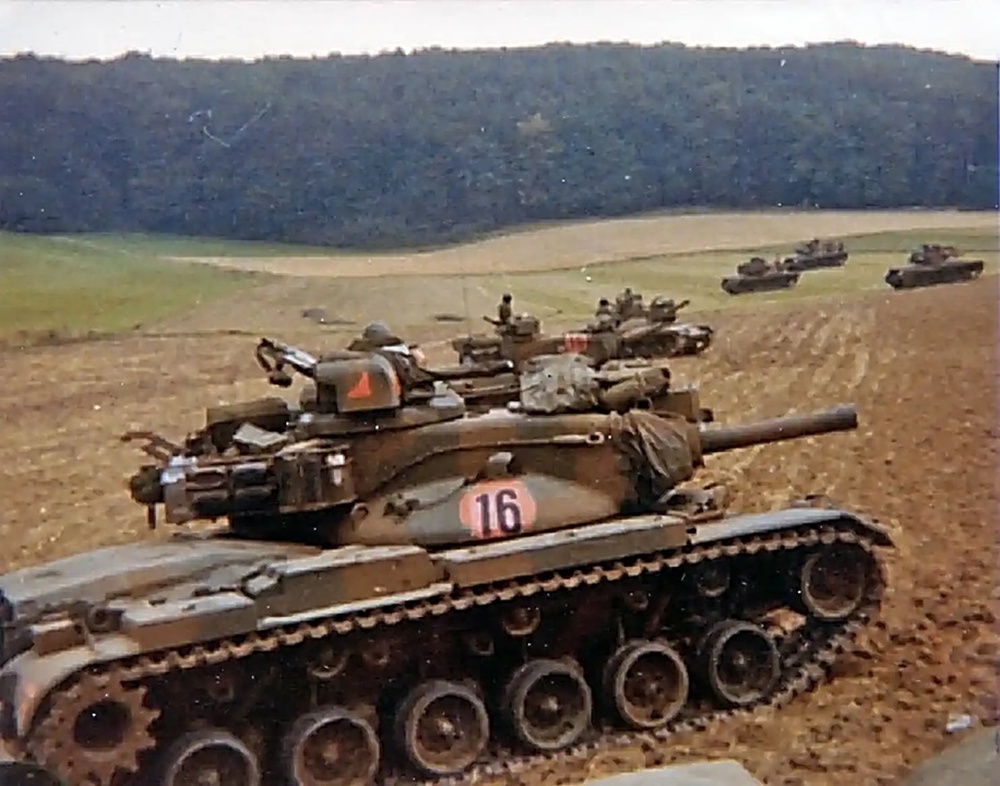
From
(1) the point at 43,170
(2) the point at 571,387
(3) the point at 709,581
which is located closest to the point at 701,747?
(3) the point at 709,581

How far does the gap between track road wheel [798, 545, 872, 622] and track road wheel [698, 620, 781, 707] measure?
0.29 m

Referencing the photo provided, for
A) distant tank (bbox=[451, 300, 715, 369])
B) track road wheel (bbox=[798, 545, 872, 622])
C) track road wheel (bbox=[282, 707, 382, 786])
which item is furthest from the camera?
track road wheel (bbox=[798, 545, 872, 622])

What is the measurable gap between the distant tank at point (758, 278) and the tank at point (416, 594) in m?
0.64

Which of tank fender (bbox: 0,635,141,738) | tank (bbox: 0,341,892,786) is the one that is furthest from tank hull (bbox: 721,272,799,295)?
tank fender (bbox: 0,635,141,738)

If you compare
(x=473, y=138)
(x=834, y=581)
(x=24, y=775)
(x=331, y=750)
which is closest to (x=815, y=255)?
(x=834, y=581)

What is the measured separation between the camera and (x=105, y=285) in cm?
643

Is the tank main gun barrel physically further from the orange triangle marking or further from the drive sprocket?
the drive sprocket

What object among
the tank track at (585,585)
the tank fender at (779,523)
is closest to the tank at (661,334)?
the tank fender at (779,523)

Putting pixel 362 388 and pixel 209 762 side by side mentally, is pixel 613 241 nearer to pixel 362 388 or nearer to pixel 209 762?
pixel 362 388

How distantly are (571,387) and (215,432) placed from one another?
5.08 feet

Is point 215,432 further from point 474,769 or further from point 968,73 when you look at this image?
point 968,73

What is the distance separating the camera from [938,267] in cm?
719

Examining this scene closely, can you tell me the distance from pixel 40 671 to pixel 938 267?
4374 millimetres

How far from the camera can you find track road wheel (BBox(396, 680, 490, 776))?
6.27m
